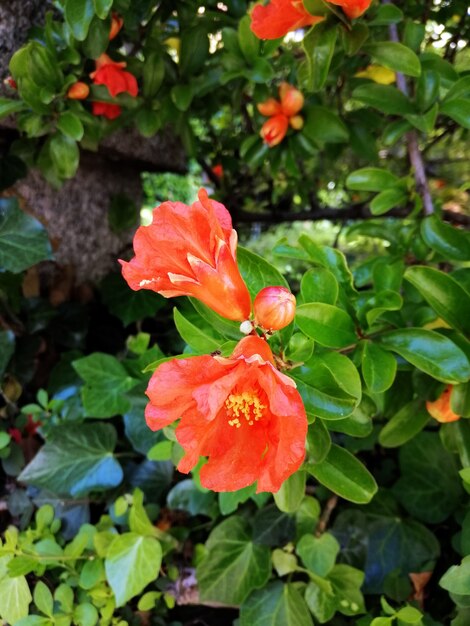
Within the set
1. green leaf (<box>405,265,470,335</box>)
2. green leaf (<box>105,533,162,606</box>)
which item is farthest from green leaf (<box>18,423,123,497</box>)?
green leaf (<box>405,265,470,335</box>)

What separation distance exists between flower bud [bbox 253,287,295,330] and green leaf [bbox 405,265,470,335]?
22 centimetres

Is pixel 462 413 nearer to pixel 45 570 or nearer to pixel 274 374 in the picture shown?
pixel 274 374

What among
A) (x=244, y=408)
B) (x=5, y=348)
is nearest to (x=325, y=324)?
(x=244, y=408)

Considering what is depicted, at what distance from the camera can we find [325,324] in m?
0.61

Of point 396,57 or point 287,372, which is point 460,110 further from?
point 287,372

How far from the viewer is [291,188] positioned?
66.7 inches

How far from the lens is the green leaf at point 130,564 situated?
84 centimetres

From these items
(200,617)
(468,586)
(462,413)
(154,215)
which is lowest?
(200,617)

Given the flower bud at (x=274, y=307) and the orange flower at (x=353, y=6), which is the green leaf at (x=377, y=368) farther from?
the orange flower at (x=353, y=6)

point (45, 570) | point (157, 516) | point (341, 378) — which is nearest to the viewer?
point (341, 378)

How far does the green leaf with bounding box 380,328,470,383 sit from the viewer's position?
60 centimetres

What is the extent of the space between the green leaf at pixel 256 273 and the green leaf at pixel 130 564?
52 centimetres

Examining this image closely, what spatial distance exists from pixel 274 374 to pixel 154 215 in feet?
0.65

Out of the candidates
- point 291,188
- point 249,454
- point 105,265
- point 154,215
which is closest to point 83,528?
point 249,454
